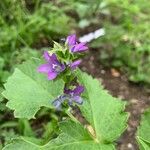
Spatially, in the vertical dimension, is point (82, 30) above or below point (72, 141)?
below


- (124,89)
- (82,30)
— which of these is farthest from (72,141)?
(82,30)

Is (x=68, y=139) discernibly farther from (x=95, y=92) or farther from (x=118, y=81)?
(x=118, y=81)

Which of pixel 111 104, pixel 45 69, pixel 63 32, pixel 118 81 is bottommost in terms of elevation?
pixel 118 81

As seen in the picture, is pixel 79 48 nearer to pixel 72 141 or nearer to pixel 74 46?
pixel 74 46

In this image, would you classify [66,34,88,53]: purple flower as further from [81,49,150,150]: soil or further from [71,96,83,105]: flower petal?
[81,49,150,150]: soil

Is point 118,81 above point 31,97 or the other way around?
the other way around

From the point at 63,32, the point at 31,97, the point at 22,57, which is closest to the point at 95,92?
the point at 31,97
